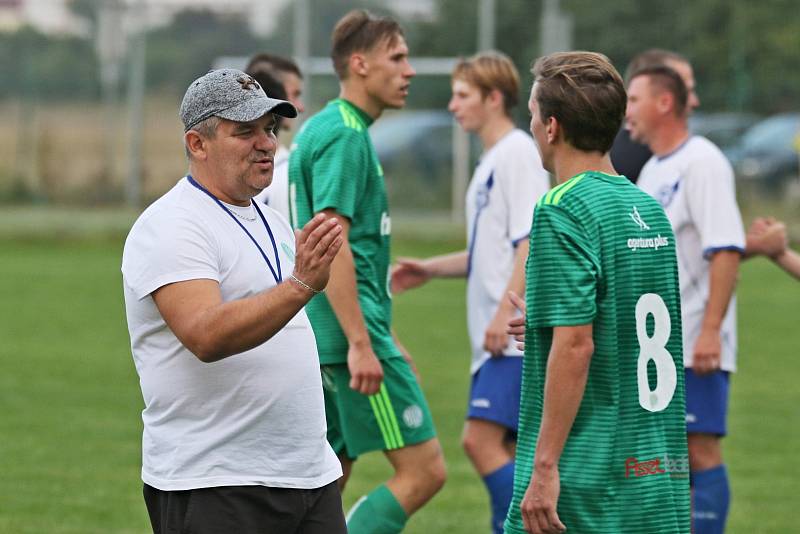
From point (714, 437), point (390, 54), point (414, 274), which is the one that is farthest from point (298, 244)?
point (714, 437)

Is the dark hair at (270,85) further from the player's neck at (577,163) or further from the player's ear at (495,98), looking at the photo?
the player's neck at (577,163)

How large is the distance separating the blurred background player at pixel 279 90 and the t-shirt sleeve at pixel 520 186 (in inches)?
38.5

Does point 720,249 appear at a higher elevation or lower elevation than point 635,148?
lower

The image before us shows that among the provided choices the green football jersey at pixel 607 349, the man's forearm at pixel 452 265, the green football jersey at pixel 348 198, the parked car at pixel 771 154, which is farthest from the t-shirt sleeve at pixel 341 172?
the parked car at pixel 771 154

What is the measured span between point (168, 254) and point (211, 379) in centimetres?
36

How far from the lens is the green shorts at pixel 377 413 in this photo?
18.1 feet

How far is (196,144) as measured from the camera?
391 centimetres

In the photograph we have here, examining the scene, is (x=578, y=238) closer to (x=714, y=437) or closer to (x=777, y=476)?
(x=714, y=437)

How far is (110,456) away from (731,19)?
1703 centimetres

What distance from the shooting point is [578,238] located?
3.74 meters

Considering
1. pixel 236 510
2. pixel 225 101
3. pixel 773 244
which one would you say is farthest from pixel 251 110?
pixel 773 244

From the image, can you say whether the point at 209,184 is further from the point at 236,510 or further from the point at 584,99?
the point at 584,99

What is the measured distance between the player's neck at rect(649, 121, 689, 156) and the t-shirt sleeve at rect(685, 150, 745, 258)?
193mm

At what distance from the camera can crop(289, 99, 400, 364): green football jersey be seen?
214 inches
